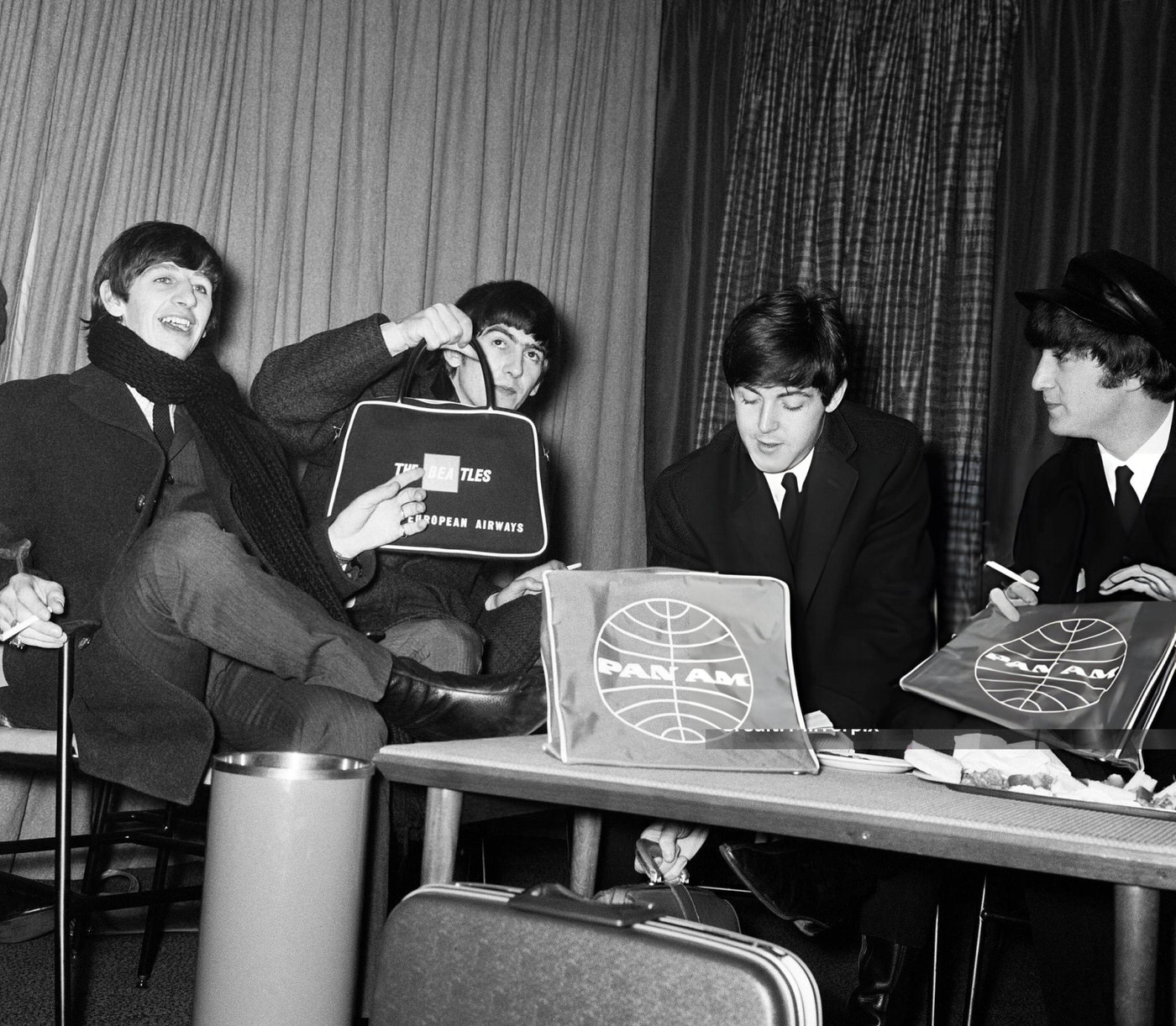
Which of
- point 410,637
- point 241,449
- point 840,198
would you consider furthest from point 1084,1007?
point 840,198

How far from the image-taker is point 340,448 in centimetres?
212

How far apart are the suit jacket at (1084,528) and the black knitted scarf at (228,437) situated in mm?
1248

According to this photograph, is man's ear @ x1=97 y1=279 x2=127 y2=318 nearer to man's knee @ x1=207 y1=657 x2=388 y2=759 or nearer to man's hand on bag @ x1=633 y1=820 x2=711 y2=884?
man's knee @ x1=207 y1=657 x2=388 y2=759

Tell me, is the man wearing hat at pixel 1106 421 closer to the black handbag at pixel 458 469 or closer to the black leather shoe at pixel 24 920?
the black handbag at pixel 458 469

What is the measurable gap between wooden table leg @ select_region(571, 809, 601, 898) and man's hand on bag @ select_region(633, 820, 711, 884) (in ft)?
0.45

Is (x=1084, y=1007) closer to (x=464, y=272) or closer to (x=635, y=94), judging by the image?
A: (x=464, y=272)

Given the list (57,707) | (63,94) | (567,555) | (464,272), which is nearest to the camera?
(57,707)

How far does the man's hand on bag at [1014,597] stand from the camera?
4.60 feet

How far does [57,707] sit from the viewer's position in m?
1.47

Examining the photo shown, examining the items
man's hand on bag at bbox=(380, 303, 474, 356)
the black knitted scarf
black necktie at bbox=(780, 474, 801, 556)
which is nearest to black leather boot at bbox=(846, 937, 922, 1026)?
black necktie at bbox=(780, 474, 801, 556)

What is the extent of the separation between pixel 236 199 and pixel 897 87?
1819mm

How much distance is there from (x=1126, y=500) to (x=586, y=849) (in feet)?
3.75

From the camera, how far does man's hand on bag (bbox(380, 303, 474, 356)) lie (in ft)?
7.08

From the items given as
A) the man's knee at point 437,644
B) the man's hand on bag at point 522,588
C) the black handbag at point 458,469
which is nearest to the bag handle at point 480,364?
the black handbag at point 458,469
